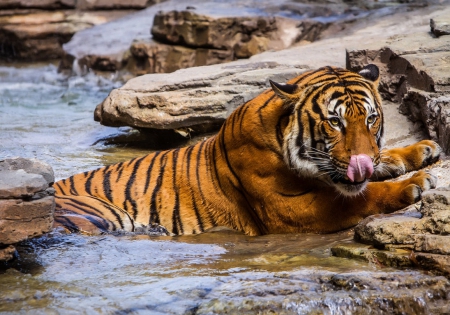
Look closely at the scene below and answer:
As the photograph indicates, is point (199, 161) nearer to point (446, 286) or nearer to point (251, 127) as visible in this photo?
point (251, 127)

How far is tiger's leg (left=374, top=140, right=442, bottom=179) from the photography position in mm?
3873

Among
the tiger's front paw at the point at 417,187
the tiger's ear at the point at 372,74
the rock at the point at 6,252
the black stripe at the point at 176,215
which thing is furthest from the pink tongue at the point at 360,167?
the rock at the point at 6,252

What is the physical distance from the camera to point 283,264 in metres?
2.85

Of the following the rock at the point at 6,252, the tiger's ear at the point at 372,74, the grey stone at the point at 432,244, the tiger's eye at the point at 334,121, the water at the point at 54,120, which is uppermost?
the tiger's ear at the point at 372,74

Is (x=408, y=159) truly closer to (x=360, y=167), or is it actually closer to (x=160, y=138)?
(x=360, y=167)

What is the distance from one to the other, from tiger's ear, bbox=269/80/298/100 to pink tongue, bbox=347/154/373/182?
507 mm

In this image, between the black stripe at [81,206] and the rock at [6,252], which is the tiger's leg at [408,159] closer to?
the black stripe at [81,206]

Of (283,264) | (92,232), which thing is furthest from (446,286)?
(92,232)

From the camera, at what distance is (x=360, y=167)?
330 cm

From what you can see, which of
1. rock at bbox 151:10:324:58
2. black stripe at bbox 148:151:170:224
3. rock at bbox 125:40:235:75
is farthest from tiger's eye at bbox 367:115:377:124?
rock at bbox 125:40:235:75

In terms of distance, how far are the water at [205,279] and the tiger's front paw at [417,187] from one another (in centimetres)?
32

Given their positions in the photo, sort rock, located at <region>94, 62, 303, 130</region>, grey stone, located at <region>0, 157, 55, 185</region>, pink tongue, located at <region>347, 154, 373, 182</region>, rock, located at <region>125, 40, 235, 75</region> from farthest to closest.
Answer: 1. rock, located at <region>125, 40, 235, 75</region>
2. rock, located at <region>94, 62, 303, 130</region>
3. pink tongue, located at <region>347, 154, 373, 182</region>
4. grey stone, located at <region>0, 157, 55, 185</region>

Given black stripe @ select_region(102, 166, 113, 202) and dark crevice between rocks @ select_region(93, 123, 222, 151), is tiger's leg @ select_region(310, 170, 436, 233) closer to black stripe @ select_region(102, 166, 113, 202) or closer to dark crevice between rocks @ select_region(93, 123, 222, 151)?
black stripe @ select_region(102, 166, 113, 202)

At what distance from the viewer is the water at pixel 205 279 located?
2.41 meters
